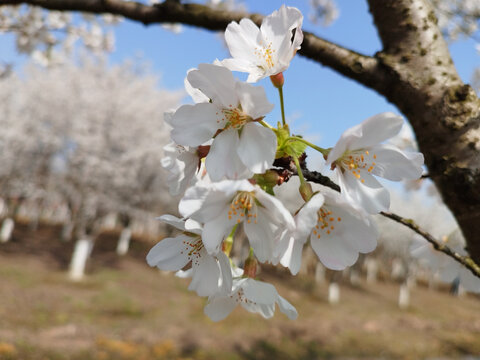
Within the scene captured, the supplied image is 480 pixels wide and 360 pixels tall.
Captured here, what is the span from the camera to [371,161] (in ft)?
2.30

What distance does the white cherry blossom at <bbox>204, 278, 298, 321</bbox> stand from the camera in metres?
0.73

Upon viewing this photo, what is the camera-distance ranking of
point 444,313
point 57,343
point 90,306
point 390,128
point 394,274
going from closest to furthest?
point 390,128 → point 57,343 → point 90,306 → point 444,313 → point 394,274

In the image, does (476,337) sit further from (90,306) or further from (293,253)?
(293,253)

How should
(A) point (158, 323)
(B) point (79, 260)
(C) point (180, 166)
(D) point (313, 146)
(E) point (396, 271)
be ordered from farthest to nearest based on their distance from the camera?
(E) point (396, 271) < (B) point (79, 260) < (A) point (158, 323) < (C) point (180, 166) < (D) point (313, 146)

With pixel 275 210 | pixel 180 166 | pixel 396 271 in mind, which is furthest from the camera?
pixel 396 271

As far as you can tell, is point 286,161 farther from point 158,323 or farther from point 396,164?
point 158,323

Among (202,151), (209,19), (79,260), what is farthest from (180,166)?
(79,260)

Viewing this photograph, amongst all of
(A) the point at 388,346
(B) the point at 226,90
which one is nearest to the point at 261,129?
(B) the point at 226,90

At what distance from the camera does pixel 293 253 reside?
2.03 ft

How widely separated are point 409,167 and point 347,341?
426 inches

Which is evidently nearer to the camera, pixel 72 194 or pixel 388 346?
pixel 388 346

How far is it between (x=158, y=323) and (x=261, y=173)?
29.1 feet

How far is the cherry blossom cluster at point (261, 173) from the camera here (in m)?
0.57

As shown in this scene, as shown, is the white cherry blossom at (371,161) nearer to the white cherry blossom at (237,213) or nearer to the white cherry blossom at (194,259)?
the white cherry blossom at (237,213)
